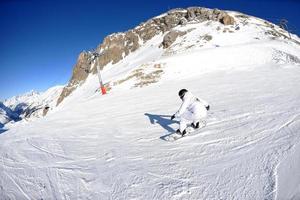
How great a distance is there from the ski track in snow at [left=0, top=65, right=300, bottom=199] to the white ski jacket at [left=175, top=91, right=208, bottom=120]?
563 mm

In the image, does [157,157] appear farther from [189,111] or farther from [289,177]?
[289,177]

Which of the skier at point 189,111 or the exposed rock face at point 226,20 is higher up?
the exposed rock face at point 226,20

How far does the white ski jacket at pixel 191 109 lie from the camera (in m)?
7.64

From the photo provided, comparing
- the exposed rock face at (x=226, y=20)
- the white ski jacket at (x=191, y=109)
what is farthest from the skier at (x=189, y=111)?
the exposed rock face at (x=226, y=20)

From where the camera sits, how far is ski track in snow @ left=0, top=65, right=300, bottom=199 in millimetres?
4762

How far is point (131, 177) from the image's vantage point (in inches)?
215

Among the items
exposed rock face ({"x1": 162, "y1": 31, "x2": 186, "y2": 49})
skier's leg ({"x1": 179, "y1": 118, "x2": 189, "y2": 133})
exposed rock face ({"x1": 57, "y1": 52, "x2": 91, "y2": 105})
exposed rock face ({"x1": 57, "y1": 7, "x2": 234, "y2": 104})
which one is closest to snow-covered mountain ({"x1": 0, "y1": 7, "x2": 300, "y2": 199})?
skier's leg ({"x1": 179, "y1": 118, "x2": 189, "y2": 133})

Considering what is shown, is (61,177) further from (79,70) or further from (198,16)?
(79,70)

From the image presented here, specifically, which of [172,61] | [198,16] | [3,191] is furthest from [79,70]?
[3,191]

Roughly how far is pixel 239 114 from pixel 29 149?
7.62 metres

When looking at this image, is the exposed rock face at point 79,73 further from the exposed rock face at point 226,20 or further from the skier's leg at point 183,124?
the skier's leg at point 183,124

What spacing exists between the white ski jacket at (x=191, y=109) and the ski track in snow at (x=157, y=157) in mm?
563

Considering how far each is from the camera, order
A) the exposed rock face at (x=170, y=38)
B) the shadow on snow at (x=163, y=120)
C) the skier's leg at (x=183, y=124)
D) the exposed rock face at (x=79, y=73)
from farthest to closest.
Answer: the exposed rock face at (x=79, y=73) → the exposed rock face at (x=170, y=38) → the shadow on snow at (x=163, y=120) → the skier's leg at (x=183, y=124)

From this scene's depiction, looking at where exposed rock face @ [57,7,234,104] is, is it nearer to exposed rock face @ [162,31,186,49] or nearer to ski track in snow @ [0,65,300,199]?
exposed rock face @ [162,31,186,49]
